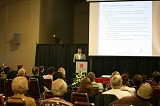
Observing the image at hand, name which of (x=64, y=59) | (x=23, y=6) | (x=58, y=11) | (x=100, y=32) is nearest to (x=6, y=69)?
(x=100, y=32)

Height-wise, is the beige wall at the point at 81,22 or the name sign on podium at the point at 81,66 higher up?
the beige wall at the point at 81,22

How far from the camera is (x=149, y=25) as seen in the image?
981 cm

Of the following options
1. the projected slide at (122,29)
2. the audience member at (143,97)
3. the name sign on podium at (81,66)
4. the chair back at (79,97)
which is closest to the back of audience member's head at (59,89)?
the chair back at (79,97)

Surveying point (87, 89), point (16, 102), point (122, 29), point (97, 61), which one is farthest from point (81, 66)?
point (16, 102)

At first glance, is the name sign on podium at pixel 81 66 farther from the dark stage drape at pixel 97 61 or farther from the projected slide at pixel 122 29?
the dark stage drape at pixel 97 61

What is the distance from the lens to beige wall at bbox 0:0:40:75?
12.7m

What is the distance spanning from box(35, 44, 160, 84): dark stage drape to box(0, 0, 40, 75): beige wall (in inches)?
22.0

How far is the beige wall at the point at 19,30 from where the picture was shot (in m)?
12.7

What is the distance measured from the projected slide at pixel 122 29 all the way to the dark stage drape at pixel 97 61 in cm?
83

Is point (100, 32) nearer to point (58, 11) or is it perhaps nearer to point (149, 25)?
point (149, 25)

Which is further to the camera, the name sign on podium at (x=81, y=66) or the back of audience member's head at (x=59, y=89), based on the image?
the name sign on podium at (x=81, y=66)

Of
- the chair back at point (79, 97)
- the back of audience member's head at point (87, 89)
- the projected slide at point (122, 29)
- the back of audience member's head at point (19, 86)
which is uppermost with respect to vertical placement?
the projected slide at point (122, 29)

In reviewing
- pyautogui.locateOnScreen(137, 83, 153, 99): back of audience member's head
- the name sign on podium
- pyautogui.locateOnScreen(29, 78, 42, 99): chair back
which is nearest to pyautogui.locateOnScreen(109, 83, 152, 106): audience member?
pyautogui.locateOnScreen(137, 83, 153, 99): back of audience member's head

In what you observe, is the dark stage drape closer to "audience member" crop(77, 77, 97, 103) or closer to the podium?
the podium
